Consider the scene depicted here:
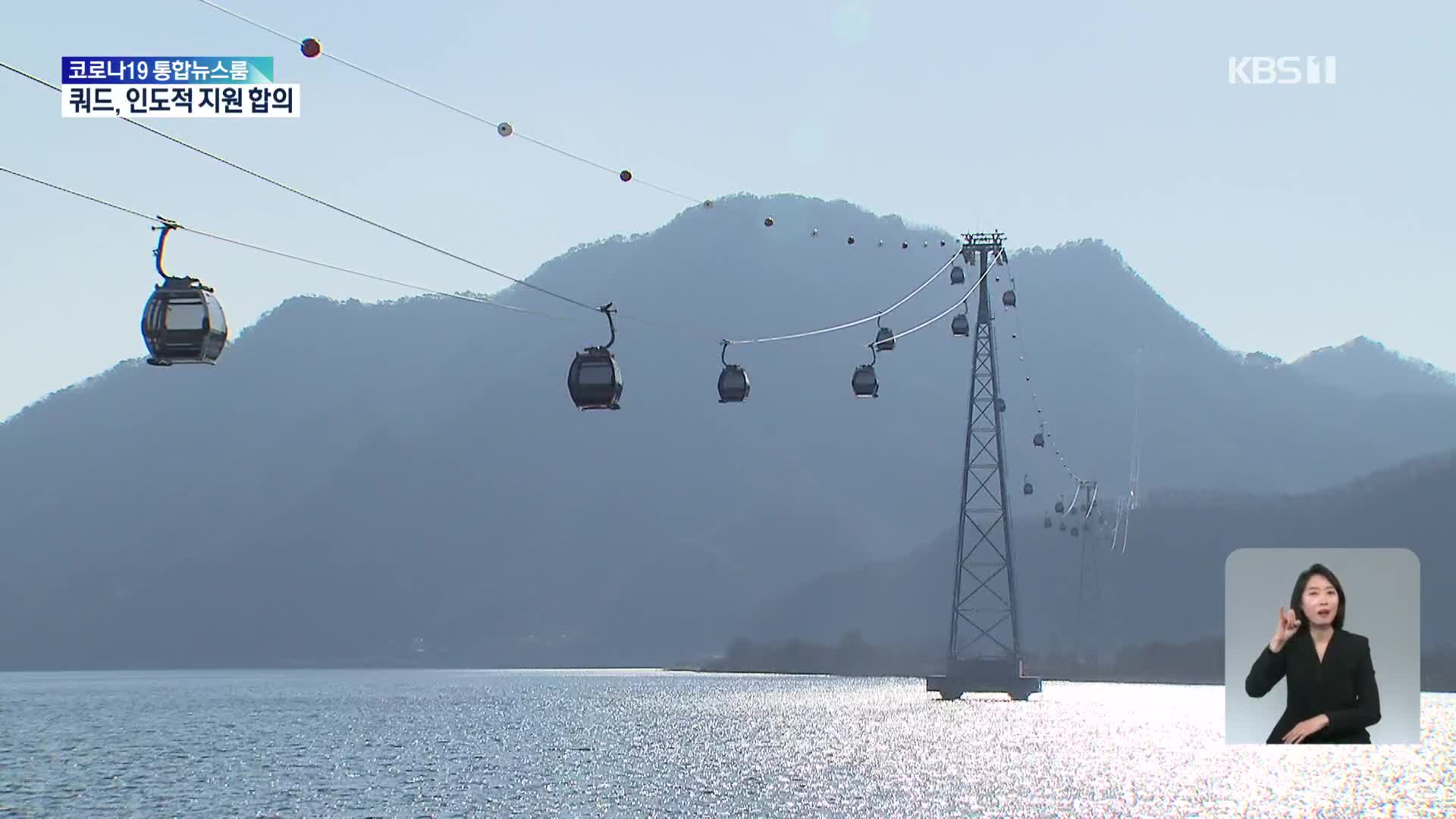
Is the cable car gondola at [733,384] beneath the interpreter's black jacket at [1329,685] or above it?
above

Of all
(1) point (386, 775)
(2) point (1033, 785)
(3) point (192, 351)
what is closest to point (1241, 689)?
(3) point (192, 351)

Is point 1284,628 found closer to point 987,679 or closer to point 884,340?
point 884,340

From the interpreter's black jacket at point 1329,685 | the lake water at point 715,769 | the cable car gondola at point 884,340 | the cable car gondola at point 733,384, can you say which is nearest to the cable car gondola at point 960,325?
the cable car gondola at point 884,340

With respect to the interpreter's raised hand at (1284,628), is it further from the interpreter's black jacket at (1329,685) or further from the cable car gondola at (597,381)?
the cable car gondola at (597,381)

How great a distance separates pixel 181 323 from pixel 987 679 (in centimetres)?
11257

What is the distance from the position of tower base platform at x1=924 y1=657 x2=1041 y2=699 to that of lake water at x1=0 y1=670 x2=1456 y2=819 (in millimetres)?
3691

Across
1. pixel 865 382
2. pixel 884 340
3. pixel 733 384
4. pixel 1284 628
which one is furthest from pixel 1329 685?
pixel 884 340

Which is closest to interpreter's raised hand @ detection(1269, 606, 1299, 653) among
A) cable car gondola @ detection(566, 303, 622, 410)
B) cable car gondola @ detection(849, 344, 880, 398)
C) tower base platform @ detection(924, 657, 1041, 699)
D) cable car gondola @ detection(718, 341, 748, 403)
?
cable car gondola @ detection(566, 303, 622, 410)

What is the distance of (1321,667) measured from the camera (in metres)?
5.39

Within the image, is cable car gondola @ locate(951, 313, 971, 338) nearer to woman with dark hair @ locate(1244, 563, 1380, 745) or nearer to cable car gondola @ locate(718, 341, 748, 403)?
cable car gondola @ locate(718, 341, 748, 403)

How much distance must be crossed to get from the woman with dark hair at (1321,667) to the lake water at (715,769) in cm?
3737

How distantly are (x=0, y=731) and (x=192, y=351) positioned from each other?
153 meters

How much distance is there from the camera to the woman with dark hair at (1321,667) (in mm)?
5309

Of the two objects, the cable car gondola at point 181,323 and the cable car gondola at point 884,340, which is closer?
the cable car gondola at point 181,323
